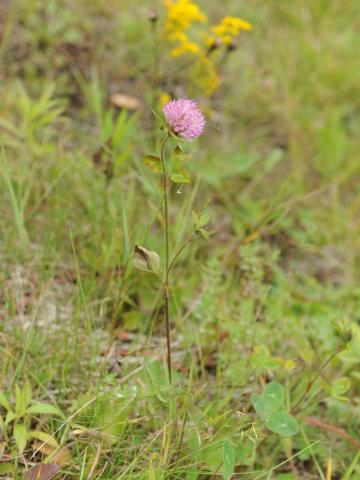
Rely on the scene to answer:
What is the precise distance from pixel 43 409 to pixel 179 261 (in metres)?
0.70

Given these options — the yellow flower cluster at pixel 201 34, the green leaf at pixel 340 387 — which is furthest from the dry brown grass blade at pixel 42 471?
the yellow flower cluster at pixel 201 34

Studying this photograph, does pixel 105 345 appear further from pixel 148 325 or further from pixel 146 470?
pixel 146 470

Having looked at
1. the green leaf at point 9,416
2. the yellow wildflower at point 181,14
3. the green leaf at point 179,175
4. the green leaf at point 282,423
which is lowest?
the green leaf at point 9,416

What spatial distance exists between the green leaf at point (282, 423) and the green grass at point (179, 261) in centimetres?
5

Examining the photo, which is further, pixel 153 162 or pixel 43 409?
pixel 43 409

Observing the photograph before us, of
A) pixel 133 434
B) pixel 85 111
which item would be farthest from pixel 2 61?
pixel 133 434

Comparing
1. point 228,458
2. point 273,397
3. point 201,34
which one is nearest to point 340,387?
point 273,397

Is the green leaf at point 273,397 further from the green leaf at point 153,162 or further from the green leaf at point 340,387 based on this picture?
the green leaf at point 153,162

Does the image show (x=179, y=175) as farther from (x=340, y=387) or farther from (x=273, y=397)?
(x=340, y=387)

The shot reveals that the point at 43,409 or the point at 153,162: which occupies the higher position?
the point at 153,162

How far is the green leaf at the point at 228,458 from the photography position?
1271mm

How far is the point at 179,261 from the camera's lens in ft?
6.40

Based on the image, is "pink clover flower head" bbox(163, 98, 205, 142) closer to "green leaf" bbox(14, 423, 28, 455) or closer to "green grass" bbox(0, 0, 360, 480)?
"green grass" bbox(0, 0, 360, 480)

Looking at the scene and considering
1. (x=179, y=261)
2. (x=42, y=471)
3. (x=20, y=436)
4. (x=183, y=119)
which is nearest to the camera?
(x=183, y=119)
